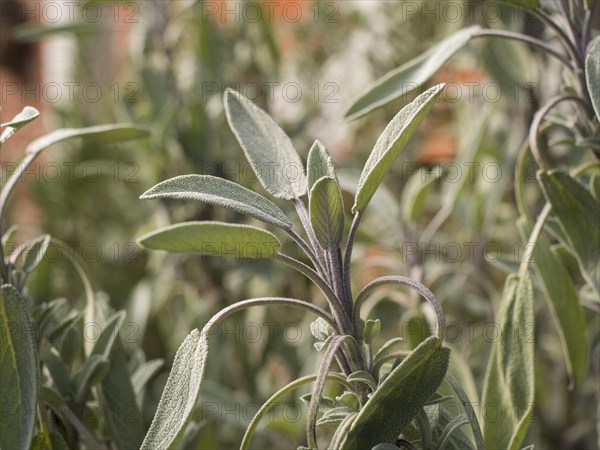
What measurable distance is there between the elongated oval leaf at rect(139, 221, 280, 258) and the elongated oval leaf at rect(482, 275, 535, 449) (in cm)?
17

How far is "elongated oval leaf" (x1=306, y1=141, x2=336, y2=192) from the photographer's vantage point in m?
0.39

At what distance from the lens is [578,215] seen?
18.8 inches

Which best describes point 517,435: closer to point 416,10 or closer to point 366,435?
point 366,435

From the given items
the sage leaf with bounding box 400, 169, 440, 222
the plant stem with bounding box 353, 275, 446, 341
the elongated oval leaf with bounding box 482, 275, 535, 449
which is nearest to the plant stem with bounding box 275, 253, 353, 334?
the plant stem with bounding box 353, 275, 446, 341

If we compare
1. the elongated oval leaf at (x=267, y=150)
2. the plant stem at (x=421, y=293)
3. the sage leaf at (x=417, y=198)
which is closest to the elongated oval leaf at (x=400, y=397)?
the plant stem at (x=421, y=293)

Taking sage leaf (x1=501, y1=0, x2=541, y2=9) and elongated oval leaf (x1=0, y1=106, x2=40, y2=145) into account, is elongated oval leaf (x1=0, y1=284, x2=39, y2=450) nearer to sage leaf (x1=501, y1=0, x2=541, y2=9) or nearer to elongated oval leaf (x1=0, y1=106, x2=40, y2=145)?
elongated oval leaf (x1=0, y1=106, x2=40, y2=145)

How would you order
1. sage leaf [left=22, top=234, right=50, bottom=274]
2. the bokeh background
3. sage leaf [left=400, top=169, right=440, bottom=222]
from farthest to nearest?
the bokeh background, sage leaf [left=400, top=169, right=440, bottom=222], sage leaf [left=22, top=234, right=50, bottom=274]

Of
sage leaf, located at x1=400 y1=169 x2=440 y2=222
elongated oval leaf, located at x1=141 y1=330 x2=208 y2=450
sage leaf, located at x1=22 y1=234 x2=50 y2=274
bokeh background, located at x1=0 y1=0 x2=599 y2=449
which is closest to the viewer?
elongated oval leaf, located at x1=141 y1=330 x2=208 y2=450

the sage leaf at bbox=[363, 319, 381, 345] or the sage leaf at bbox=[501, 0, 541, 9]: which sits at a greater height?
the sage leaf at bbox=[501, 0, 541, 9]

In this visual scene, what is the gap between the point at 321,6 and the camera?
123 centimetres

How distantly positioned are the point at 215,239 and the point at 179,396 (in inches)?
2.8

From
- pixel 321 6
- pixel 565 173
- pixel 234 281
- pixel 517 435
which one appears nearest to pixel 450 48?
pixel 565 173

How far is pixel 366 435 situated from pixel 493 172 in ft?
1.80

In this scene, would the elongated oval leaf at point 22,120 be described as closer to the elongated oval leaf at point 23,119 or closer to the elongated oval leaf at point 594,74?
the elongated oval leaf at point 23,119
